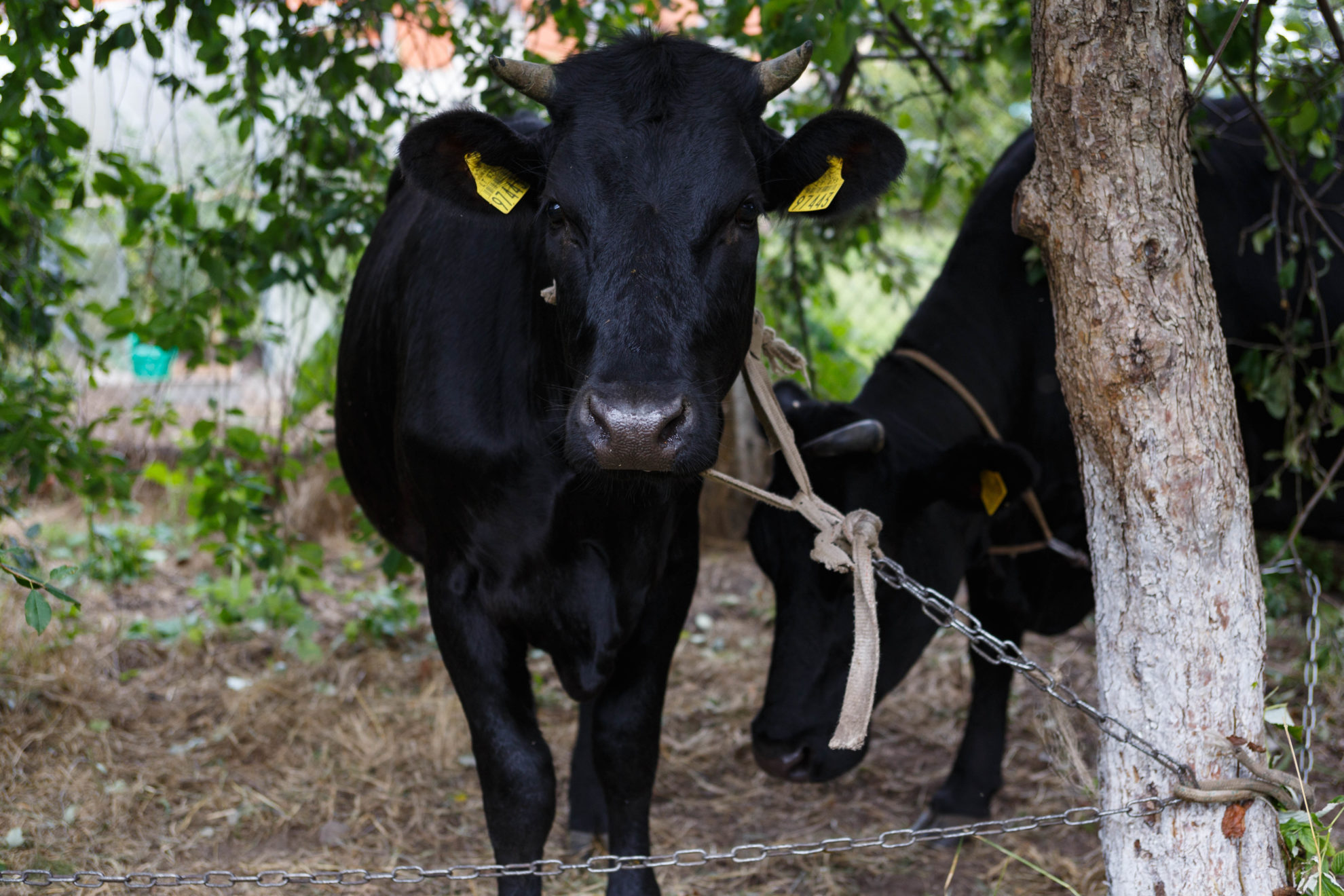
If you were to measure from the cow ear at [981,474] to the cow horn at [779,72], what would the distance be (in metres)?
1.10

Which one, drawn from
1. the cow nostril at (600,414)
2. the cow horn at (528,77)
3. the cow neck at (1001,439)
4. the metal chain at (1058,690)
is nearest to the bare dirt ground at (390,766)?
the metal chain at (1058,690)

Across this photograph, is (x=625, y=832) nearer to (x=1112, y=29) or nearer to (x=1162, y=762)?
(x=1162, y=762)

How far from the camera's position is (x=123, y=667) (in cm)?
478

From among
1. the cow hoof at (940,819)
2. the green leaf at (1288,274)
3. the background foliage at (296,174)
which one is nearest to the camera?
→ the background foliage at (296,174)

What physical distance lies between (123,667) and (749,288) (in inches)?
140

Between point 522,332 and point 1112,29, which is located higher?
point 1112,29

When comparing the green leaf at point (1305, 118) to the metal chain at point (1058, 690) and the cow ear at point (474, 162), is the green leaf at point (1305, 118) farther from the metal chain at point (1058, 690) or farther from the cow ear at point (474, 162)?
the cow ear at point (474, 162)

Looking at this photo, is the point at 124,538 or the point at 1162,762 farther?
the point at 124,538

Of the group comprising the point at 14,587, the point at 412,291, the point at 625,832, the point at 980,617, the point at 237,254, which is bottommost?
the point at 625,832

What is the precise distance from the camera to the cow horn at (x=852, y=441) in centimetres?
314

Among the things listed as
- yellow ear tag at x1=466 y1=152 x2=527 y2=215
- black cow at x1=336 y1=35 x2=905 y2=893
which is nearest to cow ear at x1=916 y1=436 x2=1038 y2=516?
black cow at x1=336 y1=35 x2=905 y2=893

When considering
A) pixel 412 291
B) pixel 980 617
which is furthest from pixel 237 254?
pixel 980 617

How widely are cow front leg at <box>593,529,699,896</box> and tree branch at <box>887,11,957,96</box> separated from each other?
2.26 meters

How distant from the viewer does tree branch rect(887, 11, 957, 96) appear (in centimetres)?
423
